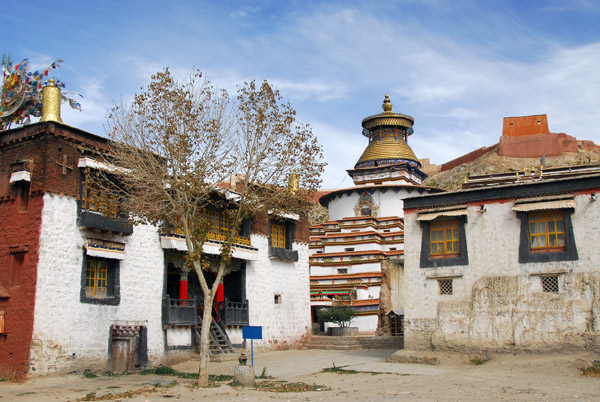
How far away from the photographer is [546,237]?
2139 centimetres

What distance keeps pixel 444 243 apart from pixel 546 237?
3.58 meters

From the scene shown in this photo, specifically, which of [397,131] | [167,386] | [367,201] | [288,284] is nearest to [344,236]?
[367,201]

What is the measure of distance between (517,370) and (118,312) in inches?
546

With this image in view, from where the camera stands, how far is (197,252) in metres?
17.3

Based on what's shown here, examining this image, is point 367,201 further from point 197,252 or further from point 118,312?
point 197,252

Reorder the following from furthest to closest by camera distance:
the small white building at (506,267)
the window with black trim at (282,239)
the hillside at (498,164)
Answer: the hillside at (498,164) → the window with black trim at (282,239) → the small white building at (506,267)

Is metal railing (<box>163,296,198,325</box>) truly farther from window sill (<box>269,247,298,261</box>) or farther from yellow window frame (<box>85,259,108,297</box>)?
window sill (<box>269,247,298,261</box>)

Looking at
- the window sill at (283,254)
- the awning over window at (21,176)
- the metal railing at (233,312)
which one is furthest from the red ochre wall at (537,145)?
the awning over window at (21,176)

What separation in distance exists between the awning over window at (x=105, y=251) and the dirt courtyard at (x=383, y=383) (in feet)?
13.6

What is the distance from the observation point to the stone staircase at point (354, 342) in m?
29.3

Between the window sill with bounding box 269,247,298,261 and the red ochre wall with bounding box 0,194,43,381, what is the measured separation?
12.6 m

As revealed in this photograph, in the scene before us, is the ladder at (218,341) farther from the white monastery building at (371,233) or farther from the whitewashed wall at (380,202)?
the whitewashed wall at (380,202)

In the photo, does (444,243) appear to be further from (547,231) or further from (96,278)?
(96,278)

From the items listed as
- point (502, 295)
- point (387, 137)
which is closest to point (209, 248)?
point (502, 295)
